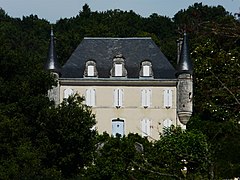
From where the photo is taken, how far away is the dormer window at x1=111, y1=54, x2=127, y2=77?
46719 millimetres

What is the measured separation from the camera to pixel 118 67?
154 ft

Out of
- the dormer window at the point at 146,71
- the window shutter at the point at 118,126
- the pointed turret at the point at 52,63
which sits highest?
the pointed turret at the point at 52,63

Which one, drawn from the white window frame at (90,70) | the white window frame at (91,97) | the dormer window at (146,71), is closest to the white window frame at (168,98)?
the dormer window at (146,71)

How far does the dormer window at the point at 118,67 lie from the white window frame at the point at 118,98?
3.75 ft

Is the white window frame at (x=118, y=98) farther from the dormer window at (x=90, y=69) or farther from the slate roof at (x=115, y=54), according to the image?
the dormer window at (x=90, y=69)

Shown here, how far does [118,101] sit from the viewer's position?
46.2 m

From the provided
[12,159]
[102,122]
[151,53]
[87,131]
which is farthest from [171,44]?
[12,159]

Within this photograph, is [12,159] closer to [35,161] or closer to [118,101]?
[35,161]

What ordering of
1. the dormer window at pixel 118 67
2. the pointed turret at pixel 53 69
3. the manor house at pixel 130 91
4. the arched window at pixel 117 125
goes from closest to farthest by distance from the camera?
the pointed turret at pixel 53 69 → the manor house at pixel 130 91 → the arched window at pixel 117 125 → the dormer window at pixel 118 67

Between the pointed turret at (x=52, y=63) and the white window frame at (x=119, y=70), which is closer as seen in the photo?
the pointed turret at (x=52, y=63)

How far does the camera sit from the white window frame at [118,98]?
152 feet

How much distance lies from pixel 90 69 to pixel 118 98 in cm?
276

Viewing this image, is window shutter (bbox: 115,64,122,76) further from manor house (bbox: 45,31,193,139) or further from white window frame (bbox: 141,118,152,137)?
white window frame (bbox: 141,118,152,137)

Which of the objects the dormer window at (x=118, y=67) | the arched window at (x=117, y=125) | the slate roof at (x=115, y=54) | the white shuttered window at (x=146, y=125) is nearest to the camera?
the white shuttered window at (x=146, y=125)
